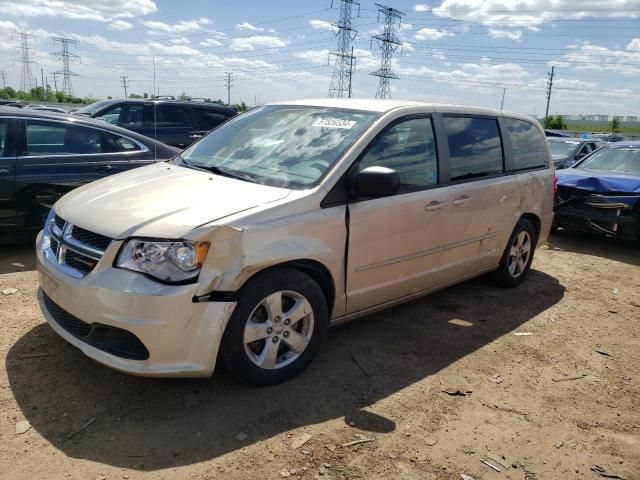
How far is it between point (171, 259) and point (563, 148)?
39.0ft

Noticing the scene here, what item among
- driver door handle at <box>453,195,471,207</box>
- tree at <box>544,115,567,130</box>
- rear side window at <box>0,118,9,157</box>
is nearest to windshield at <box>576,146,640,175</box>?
driver door handle at <box>453,195,471,207</box>

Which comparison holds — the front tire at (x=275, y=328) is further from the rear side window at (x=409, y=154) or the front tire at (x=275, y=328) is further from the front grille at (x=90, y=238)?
the rear side window at (x=409, y=154)

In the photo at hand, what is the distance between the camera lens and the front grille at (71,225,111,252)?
10.0 ft

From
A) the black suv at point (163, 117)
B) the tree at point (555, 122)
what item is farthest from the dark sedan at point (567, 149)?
the tree at point (555, 122)

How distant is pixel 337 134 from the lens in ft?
12.8

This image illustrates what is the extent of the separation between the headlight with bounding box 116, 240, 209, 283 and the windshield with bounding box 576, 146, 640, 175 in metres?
7.99

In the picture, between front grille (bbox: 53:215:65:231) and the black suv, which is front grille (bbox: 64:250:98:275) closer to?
front grille (bbox: 53:215:65:231)

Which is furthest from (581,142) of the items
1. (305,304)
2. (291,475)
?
(291,475)

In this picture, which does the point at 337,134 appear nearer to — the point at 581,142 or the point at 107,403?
the point at 107,403

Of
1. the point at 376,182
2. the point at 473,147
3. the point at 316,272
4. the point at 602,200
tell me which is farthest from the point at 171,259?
the point at 602,200

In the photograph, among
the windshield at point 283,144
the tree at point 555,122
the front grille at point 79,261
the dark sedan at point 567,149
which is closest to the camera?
the front grille at point 79,261

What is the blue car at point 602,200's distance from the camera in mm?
7699

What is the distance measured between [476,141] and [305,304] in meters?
2.42

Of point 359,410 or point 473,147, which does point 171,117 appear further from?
point 359,410
